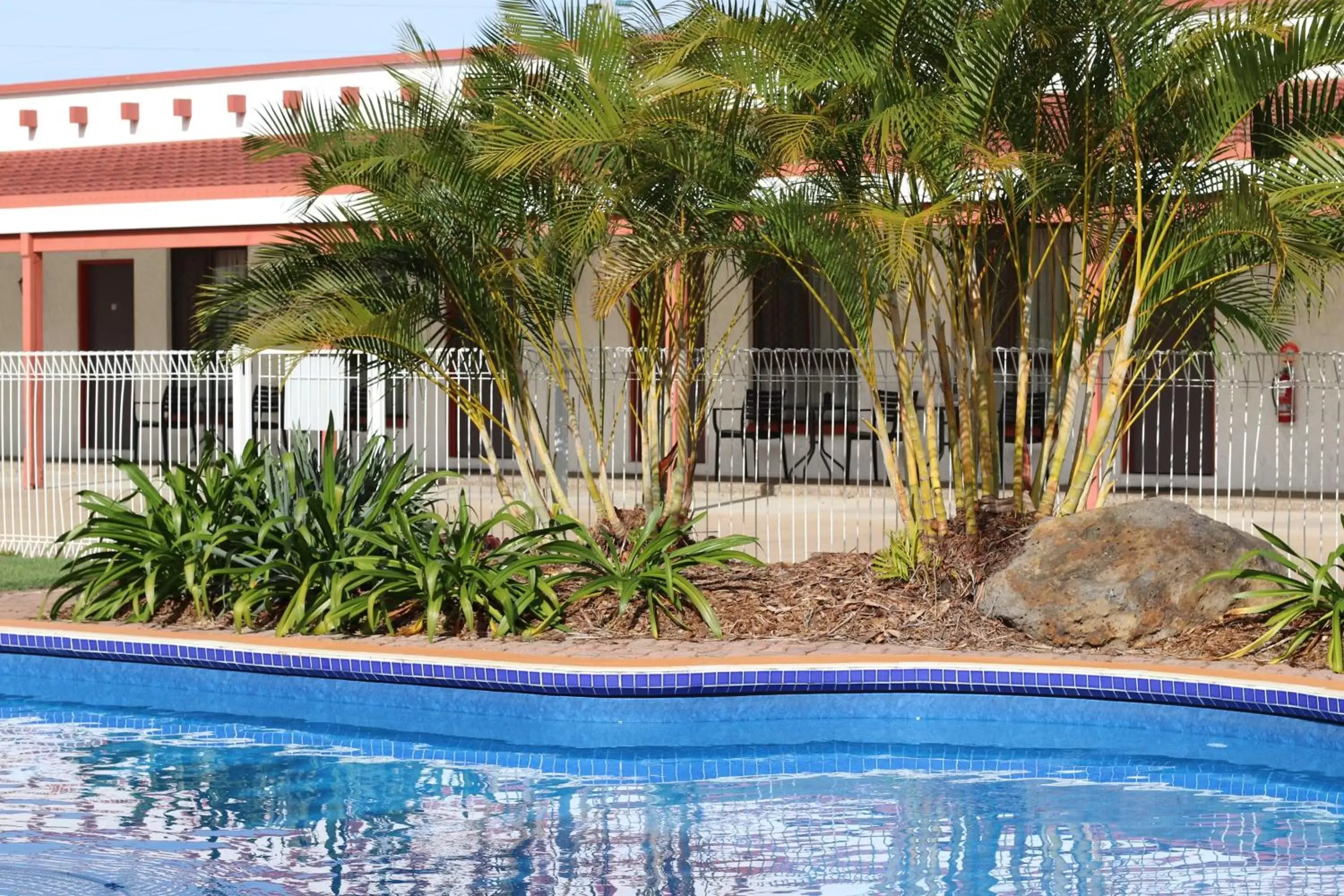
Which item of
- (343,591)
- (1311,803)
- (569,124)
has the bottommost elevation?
(1311,803)

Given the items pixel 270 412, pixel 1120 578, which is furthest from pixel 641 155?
pixel 270 412

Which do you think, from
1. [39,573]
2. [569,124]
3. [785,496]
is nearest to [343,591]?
[569,124]

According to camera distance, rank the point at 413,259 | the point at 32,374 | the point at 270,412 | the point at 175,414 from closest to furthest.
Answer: the point at 413,259 → the point at 270,412 → the point at 32,374 → the point at 175,414

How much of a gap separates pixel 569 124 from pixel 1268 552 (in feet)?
13.1

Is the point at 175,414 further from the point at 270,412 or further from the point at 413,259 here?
the point at 413,259

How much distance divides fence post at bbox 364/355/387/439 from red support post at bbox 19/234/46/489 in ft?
8.40

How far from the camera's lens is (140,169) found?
18.6 metres

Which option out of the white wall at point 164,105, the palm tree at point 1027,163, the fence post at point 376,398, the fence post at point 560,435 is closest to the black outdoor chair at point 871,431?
the fence post at point 560,435

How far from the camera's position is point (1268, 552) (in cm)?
841

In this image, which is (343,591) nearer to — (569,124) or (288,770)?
(288,770)

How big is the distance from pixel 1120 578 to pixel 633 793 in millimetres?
2857

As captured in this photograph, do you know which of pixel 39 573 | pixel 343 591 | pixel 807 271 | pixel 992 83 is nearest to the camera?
pixel 992 83

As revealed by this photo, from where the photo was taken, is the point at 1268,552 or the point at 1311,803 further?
the point at 1268,552

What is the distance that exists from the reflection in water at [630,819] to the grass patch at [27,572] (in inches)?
114
